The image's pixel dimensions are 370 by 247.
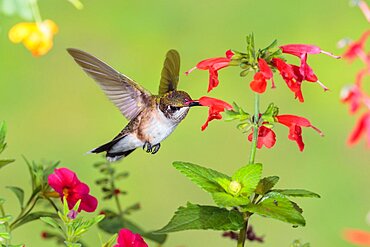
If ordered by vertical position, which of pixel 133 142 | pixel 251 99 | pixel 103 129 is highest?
pixel 251 99

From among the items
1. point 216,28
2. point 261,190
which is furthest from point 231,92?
point 261,190

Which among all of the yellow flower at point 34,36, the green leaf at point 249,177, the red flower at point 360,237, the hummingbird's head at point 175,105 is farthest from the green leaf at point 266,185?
the yellow flower at point 34,36

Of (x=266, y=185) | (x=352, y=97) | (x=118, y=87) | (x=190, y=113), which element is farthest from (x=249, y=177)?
(x=190, y=113)

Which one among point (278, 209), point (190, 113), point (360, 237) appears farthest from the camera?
point (190, 113)

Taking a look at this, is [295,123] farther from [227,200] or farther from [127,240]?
[127,240]

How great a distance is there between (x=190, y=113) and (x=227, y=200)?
2615 mm

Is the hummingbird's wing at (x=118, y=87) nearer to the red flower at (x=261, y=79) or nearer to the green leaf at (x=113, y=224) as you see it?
the green leaf at (x=113, y=224)

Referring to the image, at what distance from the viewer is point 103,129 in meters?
3.44

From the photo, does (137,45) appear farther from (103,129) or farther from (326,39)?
(326,39)

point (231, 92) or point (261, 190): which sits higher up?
point (231, 92)

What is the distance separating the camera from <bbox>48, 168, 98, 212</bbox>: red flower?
99cm

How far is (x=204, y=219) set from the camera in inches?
33.8

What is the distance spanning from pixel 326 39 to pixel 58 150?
4.34 feet

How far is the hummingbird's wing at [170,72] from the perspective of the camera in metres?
1.17
